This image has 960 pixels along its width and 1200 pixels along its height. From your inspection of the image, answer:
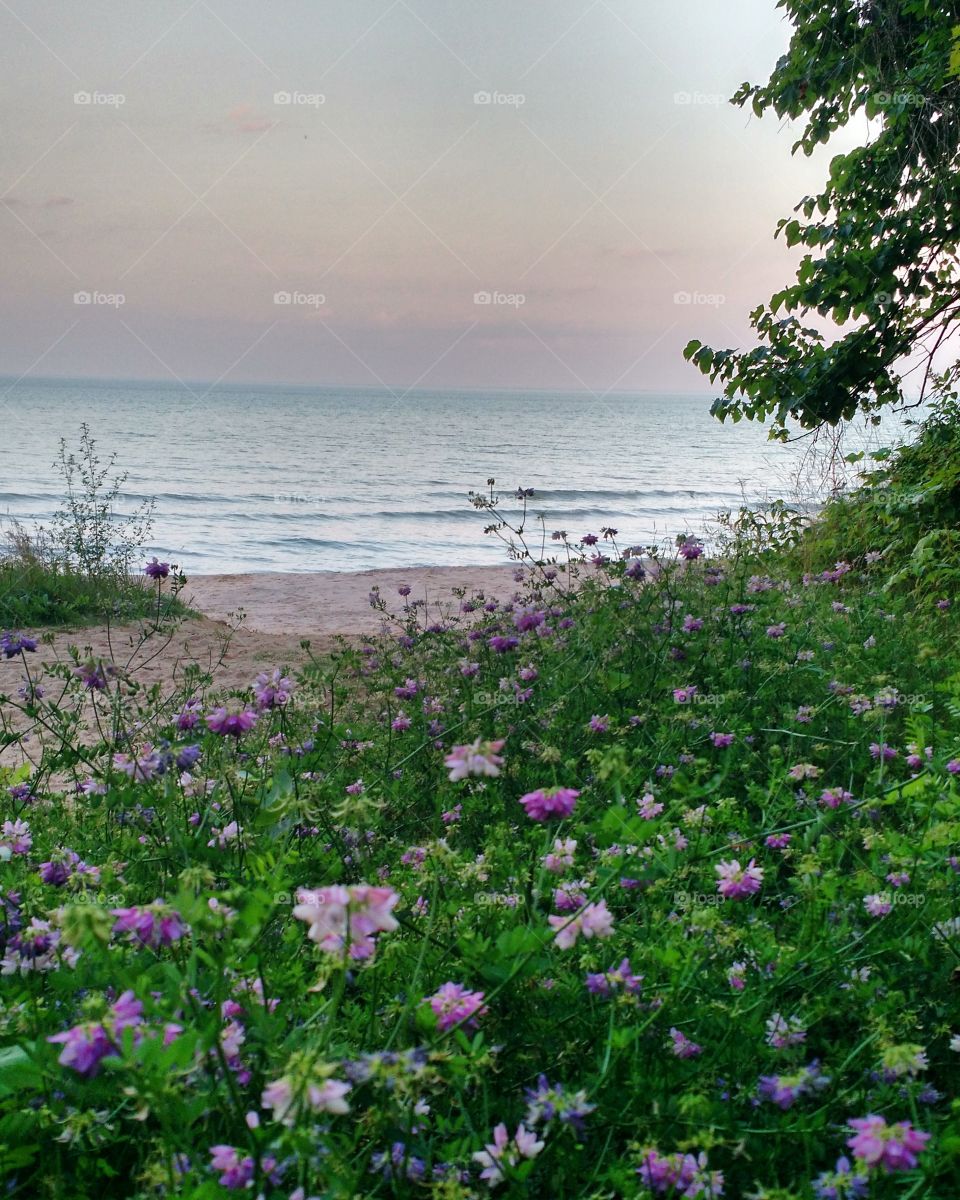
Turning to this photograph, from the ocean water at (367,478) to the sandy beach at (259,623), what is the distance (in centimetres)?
228

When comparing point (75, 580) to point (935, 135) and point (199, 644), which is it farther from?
point (935, 135)

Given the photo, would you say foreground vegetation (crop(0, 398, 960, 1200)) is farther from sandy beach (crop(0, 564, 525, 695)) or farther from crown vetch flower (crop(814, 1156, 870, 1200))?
sandy beach (crop(0, 564, 525, 695))

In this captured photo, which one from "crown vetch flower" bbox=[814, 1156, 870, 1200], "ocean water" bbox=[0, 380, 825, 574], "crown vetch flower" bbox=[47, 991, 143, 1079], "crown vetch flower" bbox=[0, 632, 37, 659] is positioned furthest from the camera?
"ocean water" bbox=[0, 380, 825, 574]

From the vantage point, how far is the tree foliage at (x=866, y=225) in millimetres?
6293

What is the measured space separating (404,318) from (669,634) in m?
53.8

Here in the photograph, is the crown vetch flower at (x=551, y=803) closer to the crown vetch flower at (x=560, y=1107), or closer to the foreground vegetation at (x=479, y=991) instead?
the foreground vegetation at (x=479, y=991)

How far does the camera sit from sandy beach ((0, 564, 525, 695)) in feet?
24.3

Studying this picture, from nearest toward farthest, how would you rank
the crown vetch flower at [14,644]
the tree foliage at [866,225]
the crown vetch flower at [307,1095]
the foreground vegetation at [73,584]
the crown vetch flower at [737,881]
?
the crown vetch flower at [307,1095], the crown vetch flower at [737,881], the crown vetch flower at [14,644], the tree foliage at [866,225], the foreground vegetation at [73,584]

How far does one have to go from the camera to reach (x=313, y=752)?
3037mm

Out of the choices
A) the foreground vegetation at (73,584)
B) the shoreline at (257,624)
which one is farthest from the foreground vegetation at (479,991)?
the foreground vegetation at (73,584)

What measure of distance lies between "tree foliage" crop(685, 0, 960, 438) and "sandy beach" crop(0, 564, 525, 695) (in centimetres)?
288

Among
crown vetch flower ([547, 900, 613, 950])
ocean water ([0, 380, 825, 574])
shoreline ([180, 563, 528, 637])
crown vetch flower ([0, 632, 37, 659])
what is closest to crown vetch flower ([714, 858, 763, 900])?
crown vetch flower ([547, 900, 613, 950])

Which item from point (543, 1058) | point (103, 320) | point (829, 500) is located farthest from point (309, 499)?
point (103, 320)

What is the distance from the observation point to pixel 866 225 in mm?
6484
